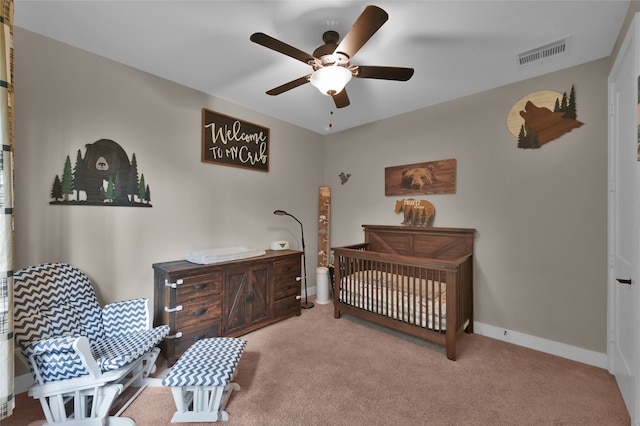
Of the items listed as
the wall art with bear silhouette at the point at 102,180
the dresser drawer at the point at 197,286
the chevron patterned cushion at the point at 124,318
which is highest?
the wall art with bear silhouette at the point at 102,180

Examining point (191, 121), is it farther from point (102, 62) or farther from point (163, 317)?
point (163, 317)

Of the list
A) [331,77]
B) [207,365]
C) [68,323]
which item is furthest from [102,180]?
[331,77]

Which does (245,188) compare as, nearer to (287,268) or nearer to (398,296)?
(287,268)

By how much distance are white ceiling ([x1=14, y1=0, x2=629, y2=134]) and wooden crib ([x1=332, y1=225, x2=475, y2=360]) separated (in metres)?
1.68

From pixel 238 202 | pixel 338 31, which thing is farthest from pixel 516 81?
pixel 238 202

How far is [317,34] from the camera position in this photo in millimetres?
1842

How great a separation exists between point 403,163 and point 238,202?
2.18 metres

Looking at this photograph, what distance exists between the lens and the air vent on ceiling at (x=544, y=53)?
1958mm

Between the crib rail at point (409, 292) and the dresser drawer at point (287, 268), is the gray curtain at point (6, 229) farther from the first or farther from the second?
the crib rail at point (409, 292)

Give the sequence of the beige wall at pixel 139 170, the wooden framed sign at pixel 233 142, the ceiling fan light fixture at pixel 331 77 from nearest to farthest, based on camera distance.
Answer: the ceiling fan light fixture at pixel 331 77, the beige wall at pixel 139 170, the wooden framed sign at pixel 233 142

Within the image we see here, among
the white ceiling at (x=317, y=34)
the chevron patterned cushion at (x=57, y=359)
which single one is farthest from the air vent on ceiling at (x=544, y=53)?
the chevron patterned cushion at (x=57, y=359)

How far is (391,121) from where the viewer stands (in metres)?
3.43

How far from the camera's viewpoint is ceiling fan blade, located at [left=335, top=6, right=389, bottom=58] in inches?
48.8

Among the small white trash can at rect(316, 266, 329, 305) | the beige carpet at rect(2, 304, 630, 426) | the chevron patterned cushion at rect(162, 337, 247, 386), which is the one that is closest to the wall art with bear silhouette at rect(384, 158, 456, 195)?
the small white trash can at rect(316, 266, 329, 305)
